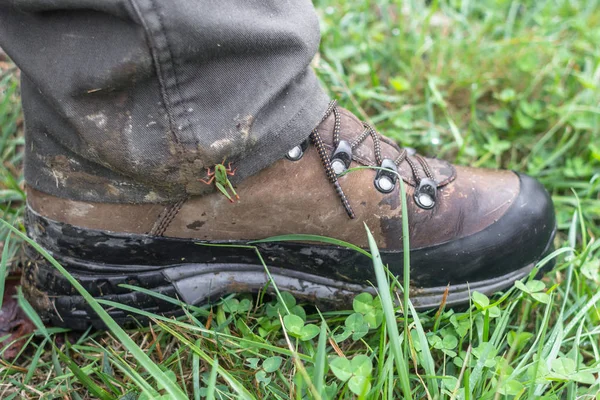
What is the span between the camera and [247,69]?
95 centimetres

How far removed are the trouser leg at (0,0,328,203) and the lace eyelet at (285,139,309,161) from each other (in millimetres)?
30

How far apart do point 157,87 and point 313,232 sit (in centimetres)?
47

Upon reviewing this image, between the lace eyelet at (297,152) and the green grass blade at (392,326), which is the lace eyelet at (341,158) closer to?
the lace eyelet at (297,152)

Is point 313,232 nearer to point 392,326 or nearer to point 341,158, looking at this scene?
point 341,158

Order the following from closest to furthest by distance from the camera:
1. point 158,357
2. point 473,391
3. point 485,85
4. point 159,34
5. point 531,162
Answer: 1. point 159,34
2. point 473,391
3. point 158,357
4. point 531,162
5. point 485,85

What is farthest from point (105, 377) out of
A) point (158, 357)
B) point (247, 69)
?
point (247, 69)

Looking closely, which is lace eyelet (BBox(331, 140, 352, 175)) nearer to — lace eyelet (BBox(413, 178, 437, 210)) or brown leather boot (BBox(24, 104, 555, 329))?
brown leather boot (BBox(24, 104, 555, 329))

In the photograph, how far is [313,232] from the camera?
1187 mm

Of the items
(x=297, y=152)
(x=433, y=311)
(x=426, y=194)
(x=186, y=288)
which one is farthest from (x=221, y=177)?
(x=433, y=311)

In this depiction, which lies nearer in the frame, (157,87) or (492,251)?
(157,87)

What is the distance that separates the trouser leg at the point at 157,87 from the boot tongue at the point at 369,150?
0.08m

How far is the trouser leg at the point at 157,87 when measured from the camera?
0.85 meters

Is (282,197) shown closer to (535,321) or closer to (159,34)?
(159,34)

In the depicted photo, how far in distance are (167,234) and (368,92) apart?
1.01m
